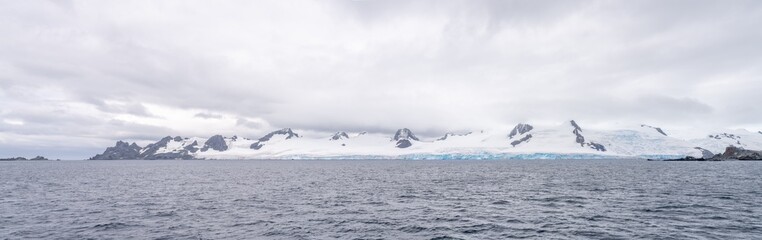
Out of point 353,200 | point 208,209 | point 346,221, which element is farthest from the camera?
point 353,200

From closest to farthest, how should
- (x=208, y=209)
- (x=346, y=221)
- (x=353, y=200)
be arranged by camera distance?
(x=346, y=221) → (x=208, y=209) → (x=353, y=200)

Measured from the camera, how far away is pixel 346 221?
41719 millimetres

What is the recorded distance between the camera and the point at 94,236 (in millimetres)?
35000

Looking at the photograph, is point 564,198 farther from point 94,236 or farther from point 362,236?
point 94,236

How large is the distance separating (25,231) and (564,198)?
5744 centimetres

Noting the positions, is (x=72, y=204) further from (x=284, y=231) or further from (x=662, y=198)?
(x=662, y=198)

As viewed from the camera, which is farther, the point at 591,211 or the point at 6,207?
the point at 6,207

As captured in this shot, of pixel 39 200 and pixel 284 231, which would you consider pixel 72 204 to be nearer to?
pixel 39 200

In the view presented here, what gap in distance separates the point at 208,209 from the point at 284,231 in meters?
17.6

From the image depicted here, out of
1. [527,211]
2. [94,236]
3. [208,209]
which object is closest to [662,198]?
[527,211]

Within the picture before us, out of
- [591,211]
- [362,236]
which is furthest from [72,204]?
[591,211]

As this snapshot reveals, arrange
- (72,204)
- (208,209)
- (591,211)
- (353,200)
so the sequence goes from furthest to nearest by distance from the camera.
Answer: (353,200), (72,204), (208,209), (591,211)

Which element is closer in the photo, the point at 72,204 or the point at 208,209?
the point at 208,209

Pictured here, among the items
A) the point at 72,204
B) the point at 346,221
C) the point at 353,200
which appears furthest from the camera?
the point at 353,200
